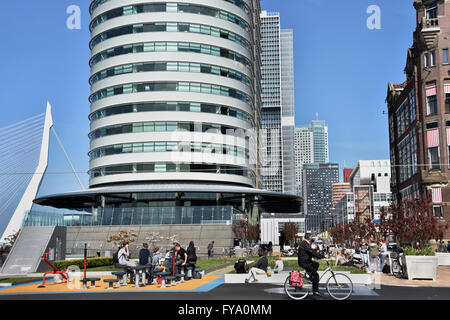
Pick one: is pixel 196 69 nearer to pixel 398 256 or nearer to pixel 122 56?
pixel 122 56

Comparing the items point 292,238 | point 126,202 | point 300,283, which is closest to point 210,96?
point 126,202

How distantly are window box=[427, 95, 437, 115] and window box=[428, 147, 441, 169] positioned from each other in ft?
13.1

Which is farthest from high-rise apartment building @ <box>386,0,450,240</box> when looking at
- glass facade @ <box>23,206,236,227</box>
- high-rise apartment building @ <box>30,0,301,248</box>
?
glass facade @ <box>23,206,236,227</box>

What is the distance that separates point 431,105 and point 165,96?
3376 centimetres

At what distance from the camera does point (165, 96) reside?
228 feet

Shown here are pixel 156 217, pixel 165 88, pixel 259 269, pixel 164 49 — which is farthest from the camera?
pixel 164 49

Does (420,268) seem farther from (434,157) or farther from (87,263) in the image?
(434,157)

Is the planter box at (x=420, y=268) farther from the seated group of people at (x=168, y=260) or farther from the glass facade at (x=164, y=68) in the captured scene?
the glass facade at (x=164, y=68)

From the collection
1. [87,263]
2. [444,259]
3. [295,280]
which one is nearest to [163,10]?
[87,263]

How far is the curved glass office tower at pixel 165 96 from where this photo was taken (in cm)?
6919

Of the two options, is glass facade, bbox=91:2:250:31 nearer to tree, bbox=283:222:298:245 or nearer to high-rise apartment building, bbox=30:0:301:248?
high-rise apartment building, bbox=30:0:301:248

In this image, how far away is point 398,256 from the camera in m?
24.0

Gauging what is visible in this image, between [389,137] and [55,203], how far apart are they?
5338 cm

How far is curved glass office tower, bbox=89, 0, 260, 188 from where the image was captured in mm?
69188
